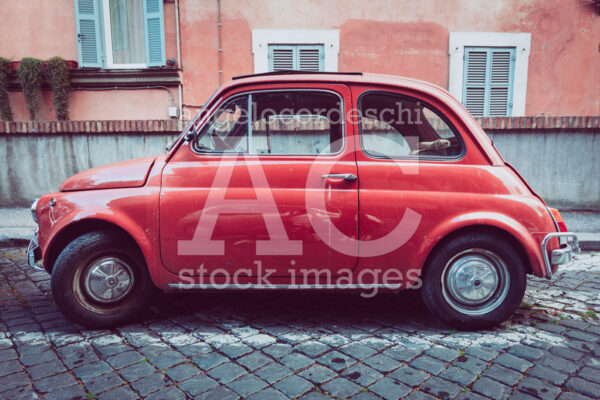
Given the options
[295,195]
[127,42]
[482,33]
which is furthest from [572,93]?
[127,42]

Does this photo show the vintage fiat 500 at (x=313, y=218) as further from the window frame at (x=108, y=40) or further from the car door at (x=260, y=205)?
the window frame at (x=108, y=40)

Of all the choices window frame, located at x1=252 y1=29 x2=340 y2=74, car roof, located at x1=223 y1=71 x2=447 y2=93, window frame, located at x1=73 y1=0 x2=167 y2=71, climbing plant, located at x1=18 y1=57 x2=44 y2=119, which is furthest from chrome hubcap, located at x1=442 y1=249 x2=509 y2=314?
climbing plant, located at x1=18 y1=57 x2=44 y2=119

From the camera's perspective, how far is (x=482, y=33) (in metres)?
9.41

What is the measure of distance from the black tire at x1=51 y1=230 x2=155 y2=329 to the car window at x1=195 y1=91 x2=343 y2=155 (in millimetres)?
997

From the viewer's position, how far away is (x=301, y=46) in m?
9.37

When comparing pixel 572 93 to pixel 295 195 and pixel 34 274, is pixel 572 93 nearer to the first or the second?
pixel 295 195

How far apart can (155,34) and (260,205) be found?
302 inches

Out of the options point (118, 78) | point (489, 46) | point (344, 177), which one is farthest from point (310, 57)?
point (344, 177)

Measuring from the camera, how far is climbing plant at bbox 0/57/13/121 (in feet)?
28.5

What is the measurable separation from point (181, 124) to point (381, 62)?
4.87 m

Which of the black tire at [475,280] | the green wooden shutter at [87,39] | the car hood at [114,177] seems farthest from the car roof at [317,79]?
the green wooden shutter at [87,39]

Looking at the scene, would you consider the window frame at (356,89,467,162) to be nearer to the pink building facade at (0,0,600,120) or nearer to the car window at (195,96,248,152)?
the car window at (195,96,248,152)

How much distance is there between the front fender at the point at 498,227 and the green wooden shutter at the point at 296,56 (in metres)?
7.24

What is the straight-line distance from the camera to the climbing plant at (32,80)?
8609 millimetres
